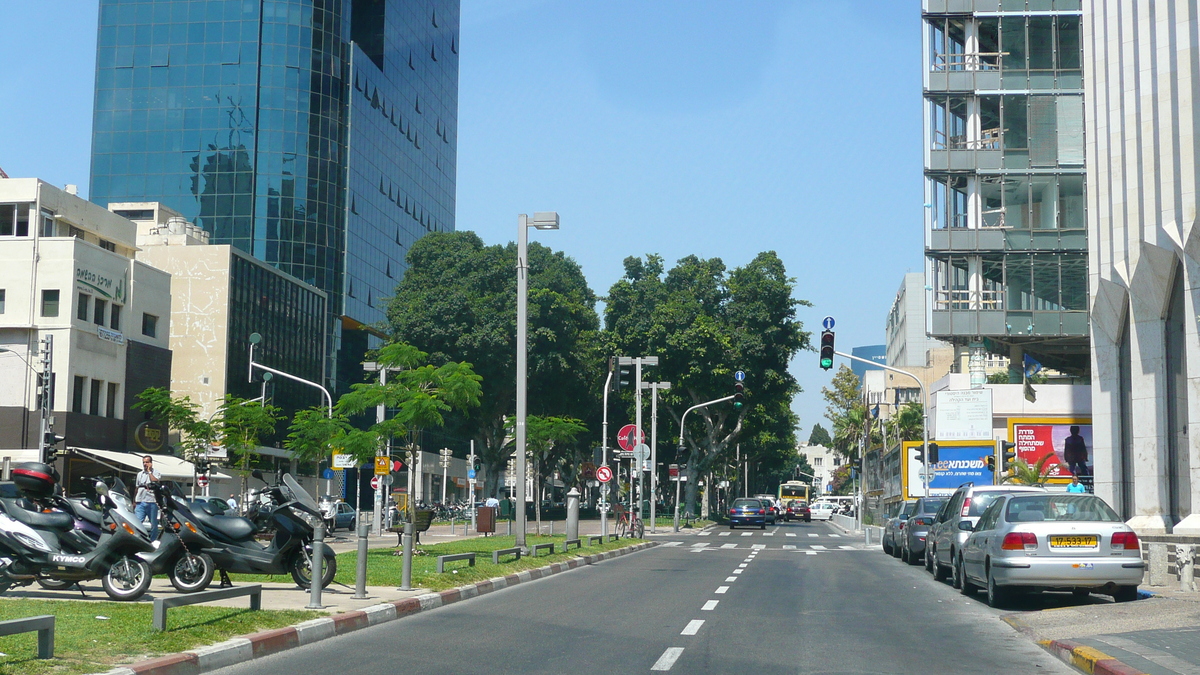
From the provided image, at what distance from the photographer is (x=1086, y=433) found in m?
46.7

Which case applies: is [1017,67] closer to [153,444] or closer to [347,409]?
[347,409]

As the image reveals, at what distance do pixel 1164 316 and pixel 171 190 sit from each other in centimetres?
6486

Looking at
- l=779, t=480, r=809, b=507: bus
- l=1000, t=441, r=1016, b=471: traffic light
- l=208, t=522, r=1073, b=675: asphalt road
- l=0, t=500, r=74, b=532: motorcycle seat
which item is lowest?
l=779, t=480, r=809, b=507: bus

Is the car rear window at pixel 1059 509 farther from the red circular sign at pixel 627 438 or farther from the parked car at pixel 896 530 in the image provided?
the red circular sign at pixel 627 438

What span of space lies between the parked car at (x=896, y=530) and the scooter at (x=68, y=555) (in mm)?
20086

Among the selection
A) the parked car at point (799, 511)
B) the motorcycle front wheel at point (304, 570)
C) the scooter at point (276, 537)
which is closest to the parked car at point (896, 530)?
the motorcycle front wheel at point (304, 570)

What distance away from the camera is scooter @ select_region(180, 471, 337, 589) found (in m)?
14.3

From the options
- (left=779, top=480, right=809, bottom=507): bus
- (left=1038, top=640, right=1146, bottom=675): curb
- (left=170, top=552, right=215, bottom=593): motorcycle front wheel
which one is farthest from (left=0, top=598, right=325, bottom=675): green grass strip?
(left=779, top=480, right=809, bottom=507): bus

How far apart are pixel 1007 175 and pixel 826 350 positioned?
761 inches

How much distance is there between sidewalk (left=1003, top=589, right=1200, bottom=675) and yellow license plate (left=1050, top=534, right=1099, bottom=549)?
730 mm

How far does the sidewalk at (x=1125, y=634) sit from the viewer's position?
9.20 m

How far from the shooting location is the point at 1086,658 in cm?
954

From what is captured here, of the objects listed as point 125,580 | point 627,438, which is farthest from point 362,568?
point 627,438

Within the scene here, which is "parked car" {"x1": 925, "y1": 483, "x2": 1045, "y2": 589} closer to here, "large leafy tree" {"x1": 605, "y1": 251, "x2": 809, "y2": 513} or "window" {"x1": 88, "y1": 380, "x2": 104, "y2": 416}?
"window" {"x1": 88, "y1": 380, "x2": 104, "y2": 416}
